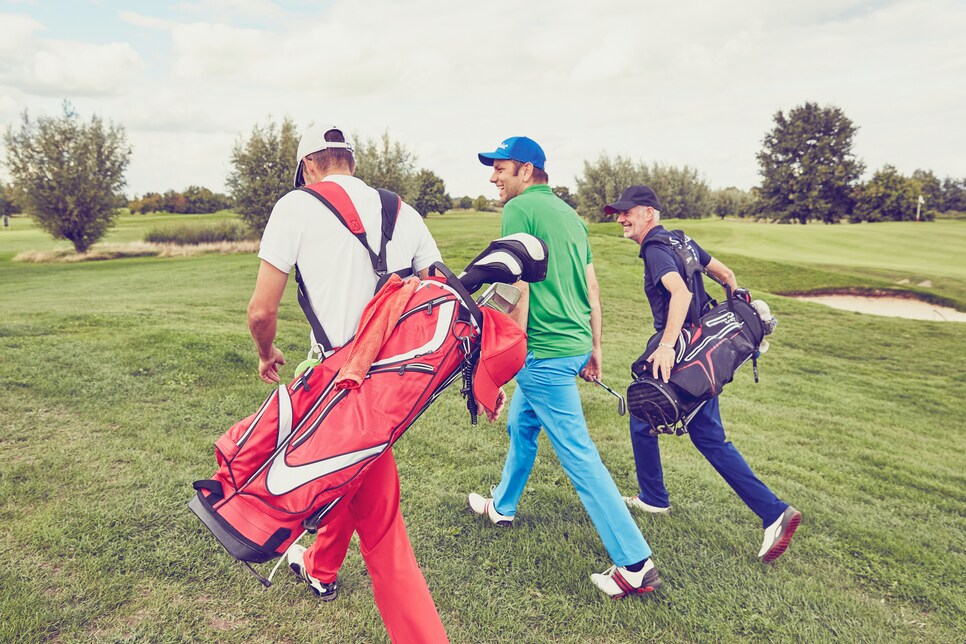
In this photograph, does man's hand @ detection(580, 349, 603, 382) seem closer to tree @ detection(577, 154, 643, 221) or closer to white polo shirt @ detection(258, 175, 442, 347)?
white polo shirt @ detection(258, 175, 442, 347)

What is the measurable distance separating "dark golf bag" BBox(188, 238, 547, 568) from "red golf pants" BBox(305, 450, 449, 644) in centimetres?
34

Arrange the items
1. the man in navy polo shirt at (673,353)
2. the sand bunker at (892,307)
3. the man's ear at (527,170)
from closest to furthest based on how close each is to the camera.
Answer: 1. the man in navy polo shirt at (673,353)
2. the man's ear at (527,170)
3. the sand bunker at (892,307)

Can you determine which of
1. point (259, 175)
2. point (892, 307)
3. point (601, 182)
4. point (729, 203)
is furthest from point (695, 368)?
point (729, 203)

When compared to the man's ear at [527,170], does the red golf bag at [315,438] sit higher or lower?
lower

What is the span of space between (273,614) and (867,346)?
13.2 meters

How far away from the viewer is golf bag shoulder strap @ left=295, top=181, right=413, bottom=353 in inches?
95.3

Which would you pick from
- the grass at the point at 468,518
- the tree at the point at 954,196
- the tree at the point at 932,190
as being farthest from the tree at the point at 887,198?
the grass at the point at 468,518

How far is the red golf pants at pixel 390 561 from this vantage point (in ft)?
8.16

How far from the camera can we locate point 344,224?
7.96 ft

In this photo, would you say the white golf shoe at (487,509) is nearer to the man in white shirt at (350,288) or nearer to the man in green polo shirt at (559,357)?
the man in green polo shirt at (559,357)

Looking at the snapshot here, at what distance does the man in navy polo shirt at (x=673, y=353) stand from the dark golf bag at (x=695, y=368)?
0.09 m

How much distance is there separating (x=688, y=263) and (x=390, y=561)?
8.13ft

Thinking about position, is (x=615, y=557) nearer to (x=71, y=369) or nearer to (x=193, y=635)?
(x=193, y=635)

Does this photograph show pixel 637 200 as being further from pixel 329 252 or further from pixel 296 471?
pixel 296 471
